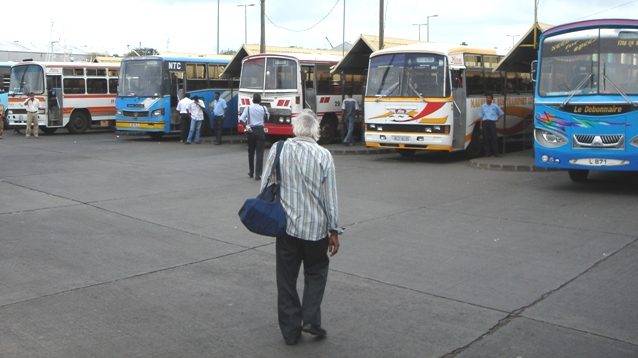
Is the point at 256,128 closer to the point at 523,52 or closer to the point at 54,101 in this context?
the point at 523,52

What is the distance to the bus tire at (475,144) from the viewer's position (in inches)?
747

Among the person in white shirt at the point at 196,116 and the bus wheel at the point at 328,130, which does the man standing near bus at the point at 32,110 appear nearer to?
the person in white shirt at the point at 196,116

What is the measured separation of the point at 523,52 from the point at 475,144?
9.18ft

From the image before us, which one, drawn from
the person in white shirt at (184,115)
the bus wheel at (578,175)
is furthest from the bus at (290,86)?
the bus wheel at (578,175)

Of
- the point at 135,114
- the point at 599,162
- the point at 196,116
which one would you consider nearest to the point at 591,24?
the point at 599,162

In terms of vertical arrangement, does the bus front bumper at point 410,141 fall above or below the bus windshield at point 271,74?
below

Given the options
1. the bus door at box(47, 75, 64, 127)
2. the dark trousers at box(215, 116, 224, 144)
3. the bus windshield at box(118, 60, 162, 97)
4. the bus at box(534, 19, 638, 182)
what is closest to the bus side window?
the bus at box(534, 19, 638, 182)

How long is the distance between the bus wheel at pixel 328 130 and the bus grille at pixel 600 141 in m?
11.8

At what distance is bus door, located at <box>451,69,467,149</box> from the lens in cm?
1748

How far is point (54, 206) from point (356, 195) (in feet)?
16.9

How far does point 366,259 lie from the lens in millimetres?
7801

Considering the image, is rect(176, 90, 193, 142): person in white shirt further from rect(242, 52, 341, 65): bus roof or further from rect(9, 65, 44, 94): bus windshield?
rect(9, 65, 44, 94): bus windshield

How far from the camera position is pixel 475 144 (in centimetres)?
1916

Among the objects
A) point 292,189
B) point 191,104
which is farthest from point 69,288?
point 191,104
